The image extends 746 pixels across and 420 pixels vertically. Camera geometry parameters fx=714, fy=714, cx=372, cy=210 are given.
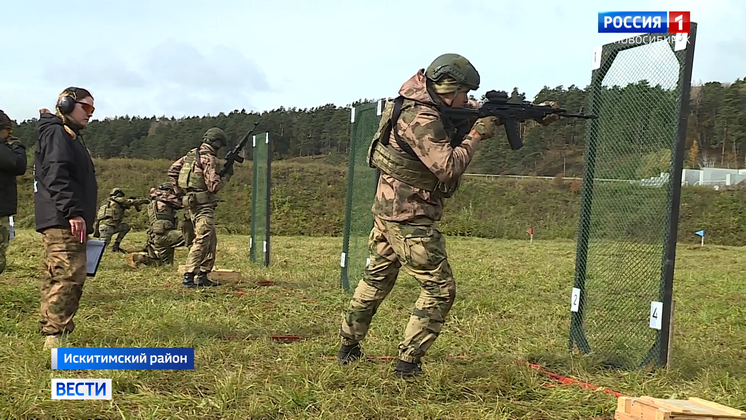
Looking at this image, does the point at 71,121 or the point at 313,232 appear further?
the point at 313,232

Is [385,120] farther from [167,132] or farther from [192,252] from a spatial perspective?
[167,132]

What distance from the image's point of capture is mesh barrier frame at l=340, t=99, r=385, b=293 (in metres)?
8.46

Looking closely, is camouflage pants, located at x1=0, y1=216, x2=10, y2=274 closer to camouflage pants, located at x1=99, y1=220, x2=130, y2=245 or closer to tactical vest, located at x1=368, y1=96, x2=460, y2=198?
tactical vest, located at x1=368, y1=96, x2=460, y2=198

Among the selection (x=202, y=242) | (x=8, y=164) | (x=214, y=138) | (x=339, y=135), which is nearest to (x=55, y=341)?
(x=8, y=164)

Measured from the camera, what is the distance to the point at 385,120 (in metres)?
4.46

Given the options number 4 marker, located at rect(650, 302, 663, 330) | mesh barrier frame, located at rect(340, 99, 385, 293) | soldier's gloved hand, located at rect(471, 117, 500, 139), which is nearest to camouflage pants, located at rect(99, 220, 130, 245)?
mesh barrier frame, located at rect(340, 99, 385, 293)

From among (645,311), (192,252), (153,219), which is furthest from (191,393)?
(153,219)

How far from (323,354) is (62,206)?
208cm

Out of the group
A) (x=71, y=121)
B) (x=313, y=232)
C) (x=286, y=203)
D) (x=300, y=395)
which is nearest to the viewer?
(x=300, y=395)

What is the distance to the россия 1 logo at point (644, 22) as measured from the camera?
4645 millimetres

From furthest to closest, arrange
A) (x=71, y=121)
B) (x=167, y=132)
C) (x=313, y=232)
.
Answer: (x=167, y=132) → (x=313, y=232) → (x=71, y=121)

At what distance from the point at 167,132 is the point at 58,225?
103 feet

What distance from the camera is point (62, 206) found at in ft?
16.1

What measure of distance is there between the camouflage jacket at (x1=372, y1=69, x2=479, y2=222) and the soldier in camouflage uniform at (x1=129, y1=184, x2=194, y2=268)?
682 centimetres
